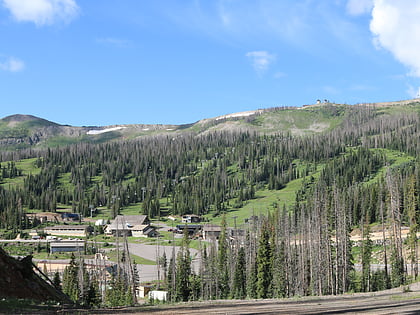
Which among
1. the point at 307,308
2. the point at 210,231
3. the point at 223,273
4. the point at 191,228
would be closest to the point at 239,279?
the point at 223,273

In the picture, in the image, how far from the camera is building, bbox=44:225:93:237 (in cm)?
17088

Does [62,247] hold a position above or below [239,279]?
below

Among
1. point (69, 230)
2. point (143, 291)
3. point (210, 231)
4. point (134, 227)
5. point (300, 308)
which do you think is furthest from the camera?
point (134, 227)

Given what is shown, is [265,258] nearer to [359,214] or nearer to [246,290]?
[246,290]

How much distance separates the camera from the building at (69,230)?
170875 millimetres

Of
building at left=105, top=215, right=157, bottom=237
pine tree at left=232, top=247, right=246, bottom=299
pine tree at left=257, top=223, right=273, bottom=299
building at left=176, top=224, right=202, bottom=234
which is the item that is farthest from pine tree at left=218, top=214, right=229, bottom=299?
building at left=176, top=224, right=202, bottom=234

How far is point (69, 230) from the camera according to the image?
17275cm

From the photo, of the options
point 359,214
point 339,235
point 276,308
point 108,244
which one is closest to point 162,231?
point 108,244

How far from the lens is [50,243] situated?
144125 mm

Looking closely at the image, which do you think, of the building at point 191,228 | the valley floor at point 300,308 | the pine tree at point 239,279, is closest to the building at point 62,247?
the building at point 191,228

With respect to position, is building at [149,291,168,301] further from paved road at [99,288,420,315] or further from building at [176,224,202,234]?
building at [176,224,202,234]

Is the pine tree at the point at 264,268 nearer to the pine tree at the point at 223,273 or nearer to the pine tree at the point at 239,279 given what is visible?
the pine tree at the point at 239,279

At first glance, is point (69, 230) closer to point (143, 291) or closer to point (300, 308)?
point (143, 291)

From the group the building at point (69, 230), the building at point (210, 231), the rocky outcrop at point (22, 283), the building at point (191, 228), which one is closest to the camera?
the rocky outcrop at point (22, 283)
